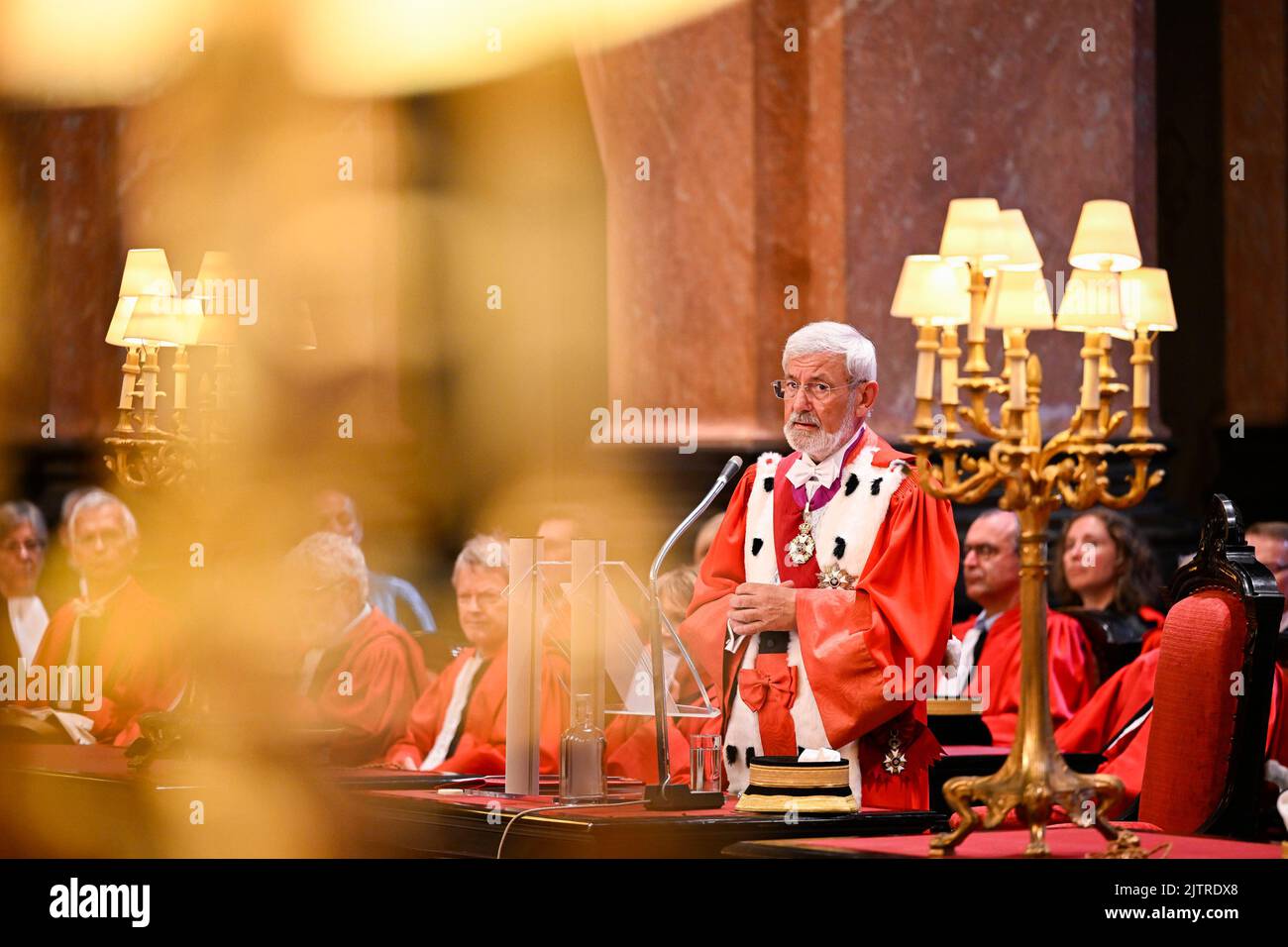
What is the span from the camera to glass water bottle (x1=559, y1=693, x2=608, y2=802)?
4285 mm

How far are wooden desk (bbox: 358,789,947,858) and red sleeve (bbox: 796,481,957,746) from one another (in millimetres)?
485

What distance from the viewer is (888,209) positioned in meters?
7.82

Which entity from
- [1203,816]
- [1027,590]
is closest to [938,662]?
[1203,816]

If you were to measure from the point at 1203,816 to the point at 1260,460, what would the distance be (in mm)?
4749

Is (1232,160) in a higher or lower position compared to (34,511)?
higher

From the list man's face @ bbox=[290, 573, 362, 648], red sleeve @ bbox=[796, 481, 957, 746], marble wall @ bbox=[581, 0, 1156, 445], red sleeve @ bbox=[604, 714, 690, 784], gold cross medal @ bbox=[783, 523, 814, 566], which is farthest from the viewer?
marble wall @ bbox=[581, 0, 1156, 445]

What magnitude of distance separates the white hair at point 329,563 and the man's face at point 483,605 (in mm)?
346

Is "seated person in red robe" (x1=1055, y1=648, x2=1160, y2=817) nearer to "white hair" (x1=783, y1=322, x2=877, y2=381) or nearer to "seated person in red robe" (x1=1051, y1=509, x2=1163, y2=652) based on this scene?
"seated person in red robe" (x1=1051, y1=509, x2=1163, y2=652)

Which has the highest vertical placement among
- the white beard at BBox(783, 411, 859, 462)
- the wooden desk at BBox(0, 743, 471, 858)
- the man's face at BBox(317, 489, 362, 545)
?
the white beard at BBox(783, 411, 859, 462)

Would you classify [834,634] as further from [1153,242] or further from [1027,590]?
[1153,242]

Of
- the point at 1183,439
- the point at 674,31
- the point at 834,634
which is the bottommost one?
the point at 834,634

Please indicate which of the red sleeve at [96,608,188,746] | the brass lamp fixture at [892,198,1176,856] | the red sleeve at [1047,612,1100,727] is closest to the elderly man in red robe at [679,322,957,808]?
the brass lamp fixture at [892,198,1176,856]

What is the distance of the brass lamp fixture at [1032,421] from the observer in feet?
11.8

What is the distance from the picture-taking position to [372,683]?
6301 millimetres
